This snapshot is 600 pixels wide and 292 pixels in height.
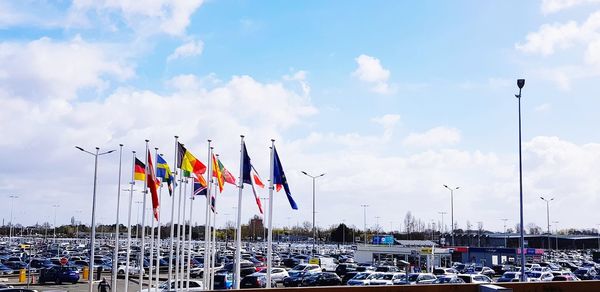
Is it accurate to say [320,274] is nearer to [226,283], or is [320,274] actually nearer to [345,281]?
[345,281]

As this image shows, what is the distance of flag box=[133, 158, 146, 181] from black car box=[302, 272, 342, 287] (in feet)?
59.8

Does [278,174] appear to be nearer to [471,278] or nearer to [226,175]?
[226,175]

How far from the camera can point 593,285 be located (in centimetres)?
1577

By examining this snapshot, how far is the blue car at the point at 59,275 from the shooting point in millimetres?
44062

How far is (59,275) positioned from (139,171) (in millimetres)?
21418

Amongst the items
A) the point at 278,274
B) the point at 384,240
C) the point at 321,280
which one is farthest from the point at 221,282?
the point at 384,240

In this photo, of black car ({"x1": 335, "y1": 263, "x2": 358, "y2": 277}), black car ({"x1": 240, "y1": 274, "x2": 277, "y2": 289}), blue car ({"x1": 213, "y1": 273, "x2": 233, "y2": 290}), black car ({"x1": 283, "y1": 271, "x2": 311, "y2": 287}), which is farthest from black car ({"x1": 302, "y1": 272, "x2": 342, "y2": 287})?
black car ({"x1": 335, "y1": 263, "x2": 358, "y2": 277})

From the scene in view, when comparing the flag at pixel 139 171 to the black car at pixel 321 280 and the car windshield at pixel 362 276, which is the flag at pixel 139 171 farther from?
the car windshield at pixel 362 276

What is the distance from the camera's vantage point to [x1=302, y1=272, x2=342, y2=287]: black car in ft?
139

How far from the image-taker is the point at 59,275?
44.4 meters

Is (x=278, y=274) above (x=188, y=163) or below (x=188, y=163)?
below

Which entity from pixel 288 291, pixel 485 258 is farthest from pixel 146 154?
pixel 485 258

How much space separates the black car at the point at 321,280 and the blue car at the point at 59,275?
17.5 metres

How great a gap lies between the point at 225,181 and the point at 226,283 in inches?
432
